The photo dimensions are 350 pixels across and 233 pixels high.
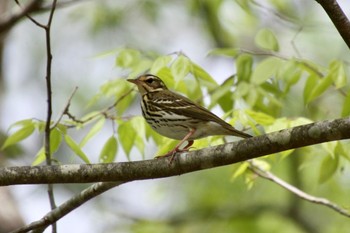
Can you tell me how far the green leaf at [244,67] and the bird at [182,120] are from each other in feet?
1.75

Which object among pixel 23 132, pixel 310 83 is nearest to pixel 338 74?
pixel 310 83

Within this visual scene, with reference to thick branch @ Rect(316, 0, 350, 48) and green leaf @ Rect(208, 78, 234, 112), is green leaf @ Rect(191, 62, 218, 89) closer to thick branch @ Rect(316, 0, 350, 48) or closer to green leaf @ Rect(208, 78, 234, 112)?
green leaf @ Rect(208, 78, 234, 112)

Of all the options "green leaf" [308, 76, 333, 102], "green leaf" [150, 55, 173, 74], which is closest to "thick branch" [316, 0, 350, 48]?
"green leaf" [308, 76, 333, 102]

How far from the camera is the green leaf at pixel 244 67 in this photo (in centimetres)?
623

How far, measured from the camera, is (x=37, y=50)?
14.7 m

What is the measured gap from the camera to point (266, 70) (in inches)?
241

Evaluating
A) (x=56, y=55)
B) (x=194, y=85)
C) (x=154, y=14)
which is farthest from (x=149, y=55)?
(x=56, y=55)

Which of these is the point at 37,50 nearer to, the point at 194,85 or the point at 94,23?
the point at 94,23

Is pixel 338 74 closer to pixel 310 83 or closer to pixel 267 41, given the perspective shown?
pixel 310 83

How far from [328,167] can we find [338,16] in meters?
1.94

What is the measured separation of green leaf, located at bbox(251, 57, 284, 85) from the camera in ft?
19.8

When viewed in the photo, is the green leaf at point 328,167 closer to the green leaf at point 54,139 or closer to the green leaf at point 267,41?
the green leaf at point 267,41

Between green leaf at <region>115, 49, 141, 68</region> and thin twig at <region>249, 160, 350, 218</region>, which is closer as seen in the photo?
thin twig at <region>249, 160, 350, 218</region>

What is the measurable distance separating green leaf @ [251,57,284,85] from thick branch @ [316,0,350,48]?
1724 mm
